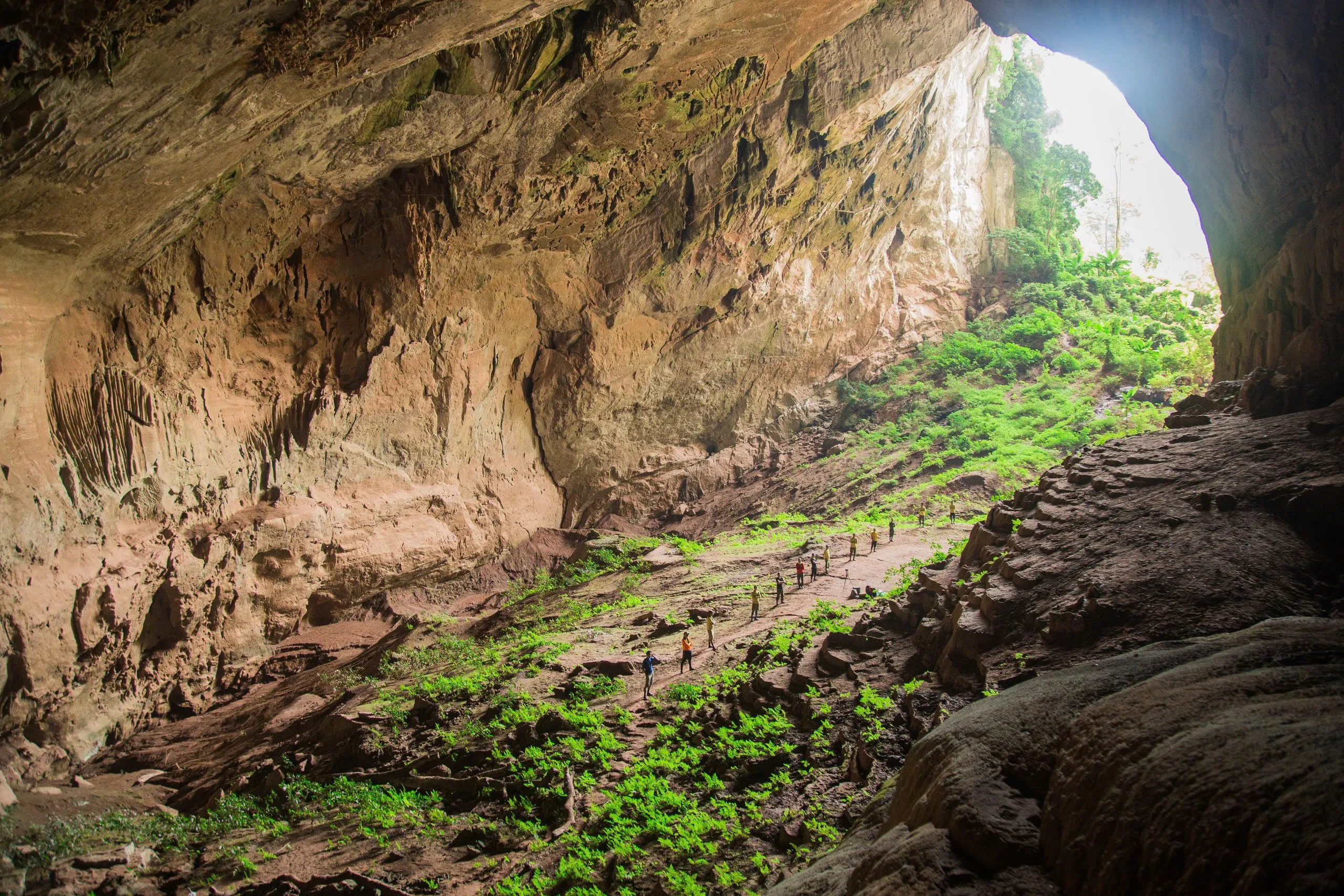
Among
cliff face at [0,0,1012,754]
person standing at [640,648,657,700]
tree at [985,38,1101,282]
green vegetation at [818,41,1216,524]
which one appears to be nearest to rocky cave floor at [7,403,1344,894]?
person standing at [640,648,657,700]

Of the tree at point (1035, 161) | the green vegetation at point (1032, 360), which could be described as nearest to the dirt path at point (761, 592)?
the green vegetation at point (1032, 360)

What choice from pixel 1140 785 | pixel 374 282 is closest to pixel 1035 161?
pixel 374 282

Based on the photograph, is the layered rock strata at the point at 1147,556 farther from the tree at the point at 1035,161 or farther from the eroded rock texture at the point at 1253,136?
the tree at the point at 1035,161

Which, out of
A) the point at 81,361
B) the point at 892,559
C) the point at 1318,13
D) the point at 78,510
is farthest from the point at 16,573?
the point at 1318,13

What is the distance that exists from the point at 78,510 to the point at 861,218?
21.5 meters

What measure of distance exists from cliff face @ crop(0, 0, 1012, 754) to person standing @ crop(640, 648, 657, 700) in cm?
832

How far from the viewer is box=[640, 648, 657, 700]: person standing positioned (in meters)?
11.5

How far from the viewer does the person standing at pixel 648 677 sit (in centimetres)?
1153

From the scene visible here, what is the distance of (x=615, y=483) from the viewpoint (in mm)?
22828

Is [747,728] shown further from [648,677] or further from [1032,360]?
[1032,360]

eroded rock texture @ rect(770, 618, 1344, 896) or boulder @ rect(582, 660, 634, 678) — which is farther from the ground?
eroded rock texture @ rect(770, 618, 1344, 896)

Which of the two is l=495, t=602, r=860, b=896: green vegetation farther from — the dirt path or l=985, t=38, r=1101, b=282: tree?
l=985, t=38, r=1101, b=282: tree

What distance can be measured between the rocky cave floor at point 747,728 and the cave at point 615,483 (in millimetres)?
63

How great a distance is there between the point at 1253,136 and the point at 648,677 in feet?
39.0
